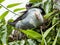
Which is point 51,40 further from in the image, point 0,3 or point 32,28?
point 0,3

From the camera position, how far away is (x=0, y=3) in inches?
34.0

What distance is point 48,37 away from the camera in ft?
2.37

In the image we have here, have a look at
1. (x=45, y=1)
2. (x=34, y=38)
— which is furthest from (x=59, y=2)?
(x=34, y=38)

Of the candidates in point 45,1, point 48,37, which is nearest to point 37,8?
point 45,1

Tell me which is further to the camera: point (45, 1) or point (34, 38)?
point (45, 1)

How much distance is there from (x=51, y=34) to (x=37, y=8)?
0.14m

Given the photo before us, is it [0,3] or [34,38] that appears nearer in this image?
[34,38]

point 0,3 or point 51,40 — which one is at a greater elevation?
point 0,3

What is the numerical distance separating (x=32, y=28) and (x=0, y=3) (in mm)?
201

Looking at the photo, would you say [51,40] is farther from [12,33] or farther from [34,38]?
[12,33]

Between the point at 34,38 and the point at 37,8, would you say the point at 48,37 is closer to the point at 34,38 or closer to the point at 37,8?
the point at 34,38

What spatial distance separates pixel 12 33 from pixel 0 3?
0.48ft

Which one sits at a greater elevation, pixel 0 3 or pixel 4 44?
pixel 0 3

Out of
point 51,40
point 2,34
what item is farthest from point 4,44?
point 51,40
